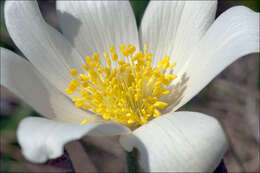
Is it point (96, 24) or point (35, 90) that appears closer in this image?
point (35, 90)

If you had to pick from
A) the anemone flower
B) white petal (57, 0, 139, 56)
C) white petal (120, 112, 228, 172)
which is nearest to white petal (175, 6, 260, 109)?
the anemone flower

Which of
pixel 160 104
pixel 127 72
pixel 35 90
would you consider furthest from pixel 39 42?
pixel 160 104

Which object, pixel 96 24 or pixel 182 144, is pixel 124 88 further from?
pixel 182 144

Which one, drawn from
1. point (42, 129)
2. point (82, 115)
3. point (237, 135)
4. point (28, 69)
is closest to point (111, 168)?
point (237, 135)

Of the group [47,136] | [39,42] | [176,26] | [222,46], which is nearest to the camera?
[47,136]

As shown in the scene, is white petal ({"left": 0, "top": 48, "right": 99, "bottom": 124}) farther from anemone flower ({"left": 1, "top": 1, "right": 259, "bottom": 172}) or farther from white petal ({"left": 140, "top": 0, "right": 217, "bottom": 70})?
white petal ({"left": 140, "top": 0, "right": 217, "bottom": 70})

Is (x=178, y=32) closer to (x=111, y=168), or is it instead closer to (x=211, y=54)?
(x=211, y=54)

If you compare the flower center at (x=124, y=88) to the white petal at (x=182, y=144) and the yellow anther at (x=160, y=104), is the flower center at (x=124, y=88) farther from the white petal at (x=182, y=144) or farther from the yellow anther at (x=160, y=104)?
the white petal at (x=182, y=144)
